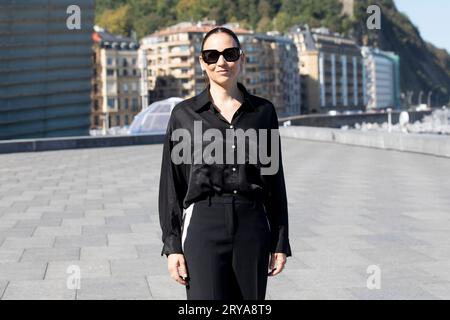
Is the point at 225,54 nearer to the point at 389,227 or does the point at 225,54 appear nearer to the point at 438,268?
the point at 438,268

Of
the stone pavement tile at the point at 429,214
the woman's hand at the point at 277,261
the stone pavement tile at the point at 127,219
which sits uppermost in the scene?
the woman's hand at the point at 277,261

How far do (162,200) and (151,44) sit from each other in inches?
4710

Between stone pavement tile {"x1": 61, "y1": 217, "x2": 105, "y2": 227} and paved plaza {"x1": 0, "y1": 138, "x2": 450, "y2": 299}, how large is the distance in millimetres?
13

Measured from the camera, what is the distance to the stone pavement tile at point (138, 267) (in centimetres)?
696

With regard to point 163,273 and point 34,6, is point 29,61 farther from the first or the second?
point 163,273

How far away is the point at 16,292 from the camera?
623cm

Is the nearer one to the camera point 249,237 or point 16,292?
point 249,237

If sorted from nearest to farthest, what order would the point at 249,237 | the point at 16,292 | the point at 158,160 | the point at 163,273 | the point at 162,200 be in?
the point at 249,237 < the point at 162,200 < the point at 16,292 < the point at 163,273 < the point at 158,160

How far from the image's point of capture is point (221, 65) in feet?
11.7

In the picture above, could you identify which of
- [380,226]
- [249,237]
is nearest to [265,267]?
[249,237]

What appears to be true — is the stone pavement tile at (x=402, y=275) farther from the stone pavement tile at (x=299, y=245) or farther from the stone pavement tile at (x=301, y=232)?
the stone pavement tile at (x=301, y=232)

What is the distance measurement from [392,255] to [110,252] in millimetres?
2827

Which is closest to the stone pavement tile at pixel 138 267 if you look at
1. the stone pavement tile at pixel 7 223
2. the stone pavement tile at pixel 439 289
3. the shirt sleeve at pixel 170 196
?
the stone pavement tile at pixel 439 289

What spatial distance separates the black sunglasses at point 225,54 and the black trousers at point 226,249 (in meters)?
0.62
